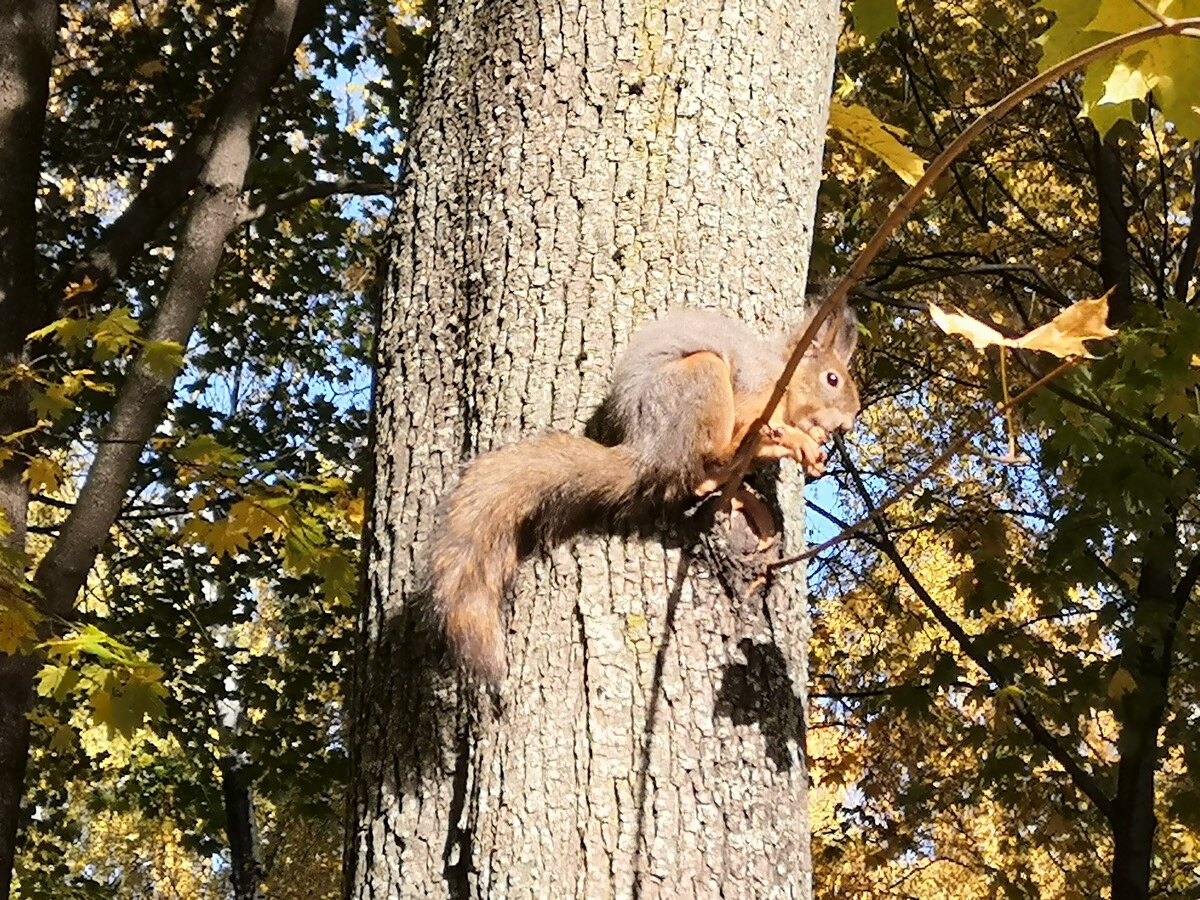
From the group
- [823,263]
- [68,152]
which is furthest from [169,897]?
[823,263]

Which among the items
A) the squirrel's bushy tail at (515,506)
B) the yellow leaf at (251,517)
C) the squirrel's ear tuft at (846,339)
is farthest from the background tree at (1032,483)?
the yellow leaf at (251,517)

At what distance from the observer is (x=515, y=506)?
57.7 inches

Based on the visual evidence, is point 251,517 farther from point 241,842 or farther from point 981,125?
point 241,842

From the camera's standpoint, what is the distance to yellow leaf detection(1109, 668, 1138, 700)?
477 cm

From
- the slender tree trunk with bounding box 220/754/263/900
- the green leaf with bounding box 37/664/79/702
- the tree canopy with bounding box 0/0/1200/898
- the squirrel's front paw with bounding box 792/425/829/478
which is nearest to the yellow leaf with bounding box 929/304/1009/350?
the squirrel's front paw with bounding box 792/425/829/478

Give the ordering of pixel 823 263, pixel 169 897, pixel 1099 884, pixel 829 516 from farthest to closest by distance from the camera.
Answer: pixel 169 897, pixel 1099 884, pixel 829 516, pixel 823 263

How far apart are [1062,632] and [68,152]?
5750 mm

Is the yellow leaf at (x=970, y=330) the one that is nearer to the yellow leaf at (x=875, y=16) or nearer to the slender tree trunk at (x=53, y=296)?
the yellow leaf at (x=875, y=16)

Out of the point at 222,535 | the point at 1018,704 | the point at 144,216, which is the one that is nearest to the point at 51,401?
the point at 222,535

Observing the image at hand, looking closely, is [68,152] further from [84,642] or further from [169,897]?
[169,897]

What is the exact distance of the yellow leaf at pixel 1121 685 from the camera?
4770 millimetres

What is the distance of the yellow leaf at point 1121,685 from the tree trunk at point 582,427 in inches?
144

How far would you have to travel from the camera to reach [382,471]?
157 centimetres

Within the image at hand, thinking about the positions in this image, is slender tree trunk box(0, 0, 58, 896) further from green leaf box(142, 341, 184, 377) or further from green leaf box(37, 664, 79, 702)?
green leaf box(37, 664, 79, 702)
